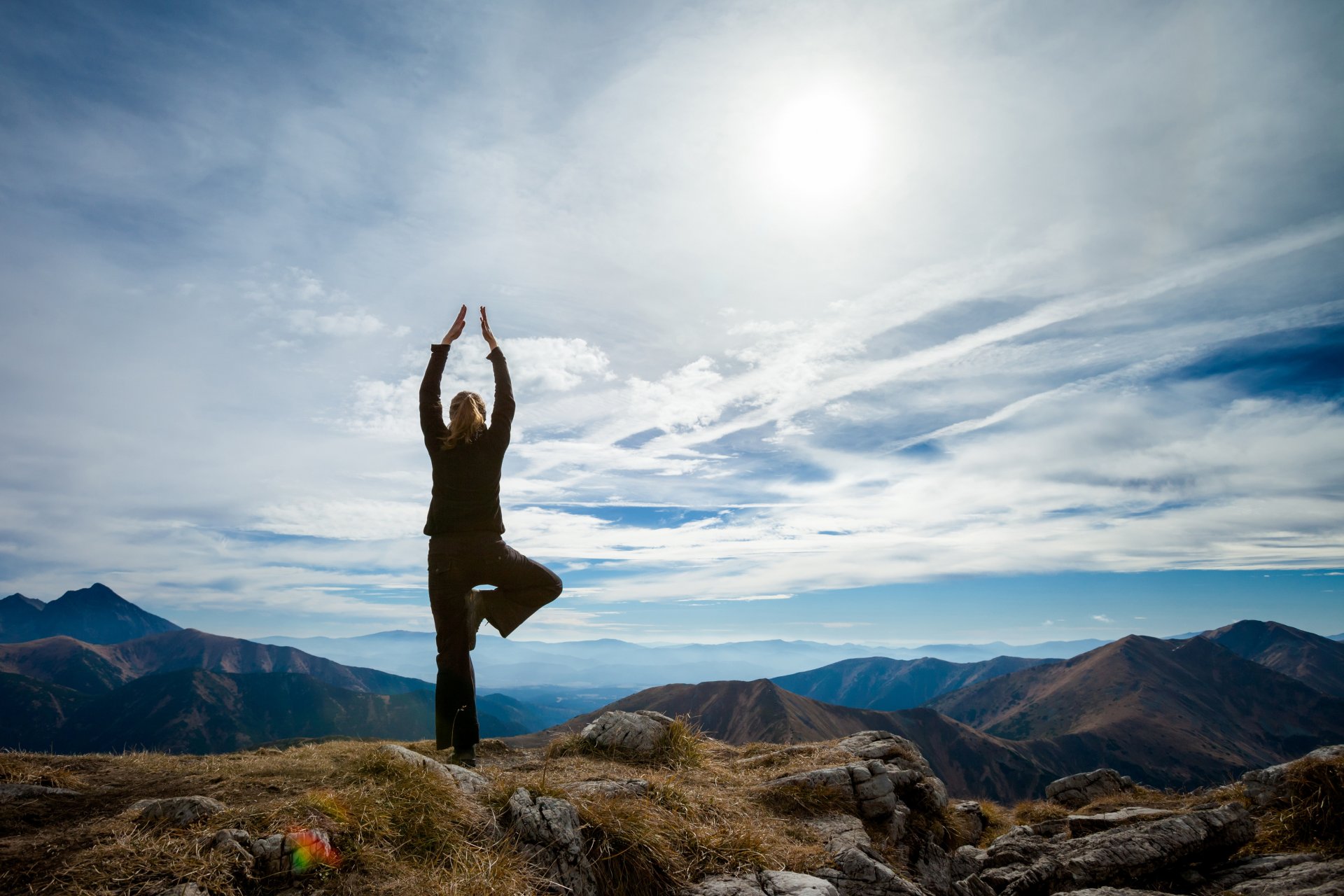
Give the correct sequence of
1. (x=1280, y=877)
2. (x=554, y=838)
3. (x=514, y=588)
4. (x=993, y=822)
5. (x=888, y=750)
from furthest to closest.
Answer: (x=993, y=822), (x=888, y=750), (x=514, y=588), (x=1280, y=877), (x=554, y=838)

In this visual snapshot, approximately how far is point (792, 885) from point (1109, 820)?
8.32 m

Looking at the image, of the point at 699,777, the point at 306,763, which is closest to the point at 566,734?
the point at 699,777

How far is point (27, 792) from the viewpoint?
20.1 feet

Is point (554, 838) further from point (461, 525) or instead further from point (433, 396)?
point (433, 396)

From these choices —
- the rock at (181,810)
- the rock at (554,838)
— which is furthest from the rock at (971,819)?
the rock at (181,810)

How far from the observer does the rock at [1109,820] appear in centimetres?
1025

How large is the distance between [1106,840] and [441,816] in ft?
30.8

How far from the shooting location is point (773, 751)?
11938 mm

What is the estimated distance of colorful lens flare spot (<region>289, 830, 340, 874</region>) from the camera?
4688 millimetres

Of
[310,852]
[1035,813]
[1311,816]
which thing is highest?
[310,852]

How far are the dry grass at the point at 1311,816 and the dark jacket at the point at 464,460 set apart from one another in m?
12.2

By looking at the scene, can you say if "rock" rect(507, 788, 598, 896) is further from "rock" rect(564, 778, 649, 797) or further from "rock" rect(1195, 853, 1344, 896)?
"rock" rect(1195, 853, 1344, 896)

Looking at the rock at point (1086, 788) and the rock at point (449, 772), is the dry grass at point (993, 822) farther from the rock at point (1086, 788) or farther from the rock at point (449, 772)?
the rock at point (449, 772)

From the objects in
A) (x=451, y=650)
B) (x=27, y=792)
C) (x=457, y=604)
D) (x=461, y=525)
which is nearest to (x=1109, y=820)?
(x=451, y=650)
